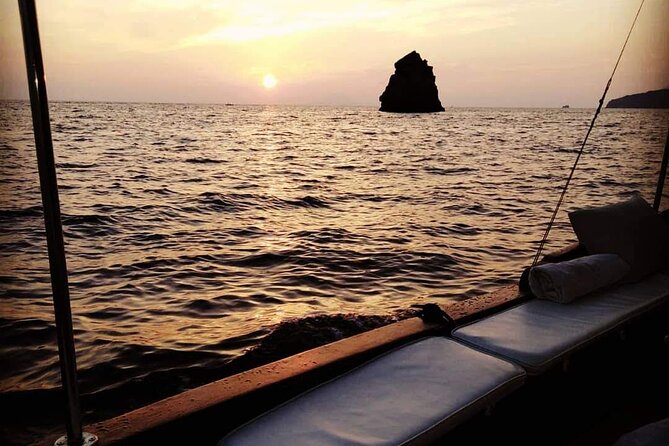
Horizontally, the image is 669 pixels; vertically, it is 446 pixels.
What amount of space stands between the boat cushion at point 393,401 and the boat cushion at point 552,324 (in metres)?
0.17

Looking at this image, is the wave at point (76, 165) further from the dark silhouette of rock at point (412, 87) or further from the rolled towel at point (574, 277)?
the dark silhouette of rock at point (412, 87)

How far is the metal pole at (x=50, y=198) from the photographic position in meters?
1.55

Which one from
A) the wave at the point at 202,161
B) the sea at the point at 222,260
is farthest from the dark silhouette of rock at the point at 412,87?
the sea at the point at 222,260

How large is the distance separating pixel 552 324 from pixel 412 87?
13478 centimetres

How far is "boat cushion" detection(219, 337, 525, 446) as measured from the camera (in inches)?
82.4

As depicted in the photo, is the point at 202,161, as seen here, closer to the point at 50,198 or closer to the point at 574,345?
the point at 574,345

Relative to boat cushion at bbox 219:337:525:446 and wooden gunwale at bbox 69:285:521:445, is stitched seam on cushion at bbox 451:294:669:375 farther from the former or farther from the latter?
wooden gunwale at bbox 69:285:521:445

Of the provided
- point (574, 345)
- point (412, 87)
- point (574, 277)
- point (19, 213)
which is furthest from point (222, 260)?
point (412, 87)

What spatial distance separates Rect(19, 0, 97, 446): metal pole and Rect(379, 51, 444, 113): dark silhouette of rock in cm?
13504

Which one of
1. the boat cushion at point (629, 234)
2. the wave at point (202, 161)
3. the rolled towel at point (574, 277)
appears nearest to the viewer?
the rolled towel at point (574, 277)

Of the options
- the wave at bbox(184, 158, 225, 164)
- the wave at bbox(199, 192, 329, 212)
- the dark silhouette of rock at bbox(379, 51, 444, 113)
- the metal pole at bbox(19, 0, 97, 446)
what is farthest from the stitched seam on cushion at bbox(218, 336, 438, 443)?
the dark silhouette of rock at bbox(379, 51, 444, 113)

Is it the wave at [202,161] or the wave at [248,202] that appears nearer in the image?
the wave at [248,202]

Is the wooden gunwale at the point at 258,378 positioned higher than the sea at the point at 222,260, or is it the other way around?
the wooden gunwale at the point at 258,378

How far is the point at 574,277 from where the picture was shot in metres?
3.61
